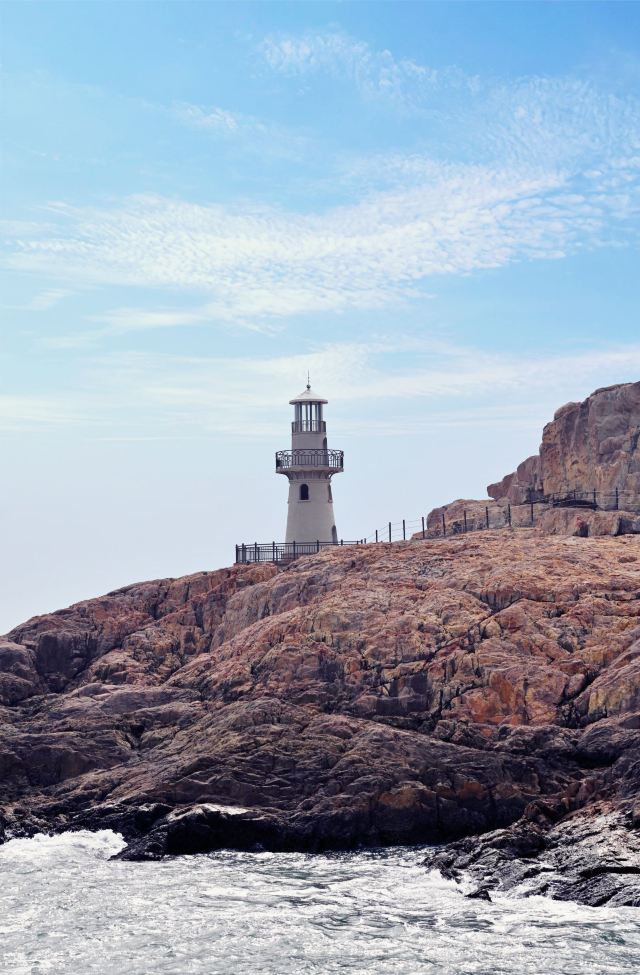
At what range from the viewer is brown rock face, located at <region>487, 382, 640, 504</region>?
6769cm

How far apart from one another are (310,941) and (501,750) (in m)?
13.8

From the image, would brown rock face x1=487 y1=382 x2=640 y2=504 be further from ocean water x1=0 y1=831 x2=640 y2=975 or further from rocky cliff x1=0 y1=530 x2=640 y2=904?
ocean water x1=0 y1=831 x2=640 y2=975

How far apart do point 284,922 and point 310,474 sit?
40.6 m

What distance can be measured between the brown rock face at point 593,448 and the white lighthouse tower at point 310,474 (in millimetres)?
10307

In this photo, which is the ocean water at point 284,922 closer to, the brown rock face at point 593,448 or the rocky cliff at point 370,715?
the rocky cliff at point 370,715

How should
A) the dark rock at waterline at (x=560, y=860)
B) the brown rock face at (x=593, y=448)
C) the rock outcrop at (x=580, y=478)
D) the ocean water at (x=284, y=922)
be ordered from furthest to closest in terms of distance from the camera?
1. the brown rock face at (x=593, y=448)
2. the rock outcrop at (x=580, y=478)
3. the dark rock at waterline at (x=560, y=860)
4. the ocean water at (x=284, y=922)

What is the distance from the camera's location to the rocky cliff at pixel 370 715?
43375 millimetres

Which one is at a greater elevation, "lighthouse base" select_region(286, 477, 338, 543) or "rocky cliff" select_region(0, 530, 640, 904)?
"lighthouse base" select_region(286, 477, 338, 543)

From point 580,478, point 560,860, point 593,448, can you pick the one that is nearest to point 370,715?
point 560,860

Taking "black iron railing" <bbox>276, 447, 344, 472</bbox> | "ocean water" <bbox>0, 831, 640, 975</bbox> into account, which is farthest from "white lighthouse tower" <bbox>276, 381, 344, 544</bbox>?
"ocean water" <bbox>0, 831, 640, 975</bbox>

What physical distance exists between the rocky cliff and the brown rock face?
29.5ft

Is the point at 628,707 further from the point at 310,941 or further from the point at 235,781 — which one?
the point at 310,941

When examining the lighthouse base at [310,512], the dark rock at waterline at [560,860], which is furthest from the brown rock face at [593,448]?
the dark rock at waterline at [560,860]

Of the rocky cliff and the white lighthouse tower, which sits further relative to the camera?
the white lighthouse tower
